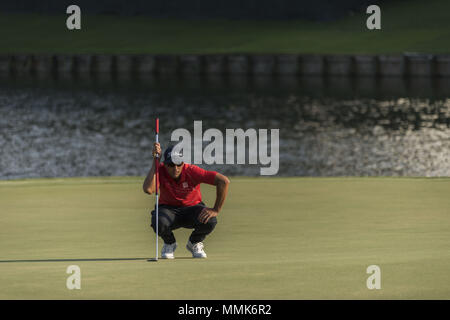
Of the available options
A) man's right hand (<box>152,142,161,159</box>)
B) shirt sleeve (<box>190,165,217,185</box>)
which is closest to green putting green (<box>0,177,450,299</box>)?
shirt sleeve (<box>190,165,217,185</box>)


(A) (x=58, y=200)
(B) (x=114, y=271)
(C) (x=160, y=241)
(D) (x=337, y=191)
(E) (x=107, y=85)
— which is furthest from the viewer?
(E) (x=107, y=85)

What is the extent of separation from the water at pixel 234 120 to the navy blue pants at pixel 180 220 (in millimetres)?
21036

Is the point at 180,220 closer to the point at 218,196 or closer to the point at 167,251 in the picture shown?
the point at 167,251

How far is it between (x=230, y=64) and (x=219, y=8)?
18635 mm

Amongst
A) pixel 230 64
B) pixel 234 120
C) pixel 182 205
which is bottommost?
pixel 182 205

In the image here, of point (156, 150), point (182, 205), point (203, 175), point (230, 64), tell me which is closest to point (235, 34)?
point (230, 64)

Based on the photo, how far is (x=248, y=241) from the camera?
1004 centimetres

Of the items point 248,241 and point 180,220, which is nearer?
point 180,220

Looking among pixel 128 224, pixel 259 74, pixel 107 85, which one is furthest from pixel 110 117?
pixel 128 224

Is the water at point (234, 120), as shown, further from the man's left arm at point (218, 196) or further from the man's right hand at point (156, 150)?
the man's right hand at point (156, 150)

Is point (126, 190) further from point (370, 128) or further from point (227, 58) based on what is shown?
point (227, 58)

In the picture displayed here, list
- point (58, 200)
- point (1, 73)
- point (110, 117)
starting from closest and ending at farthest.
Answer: point (58, 200), point (110, 117), point (1, 73)

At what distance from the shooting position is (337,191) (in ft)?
46.9

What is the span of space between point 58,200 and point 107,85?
51643 mm
